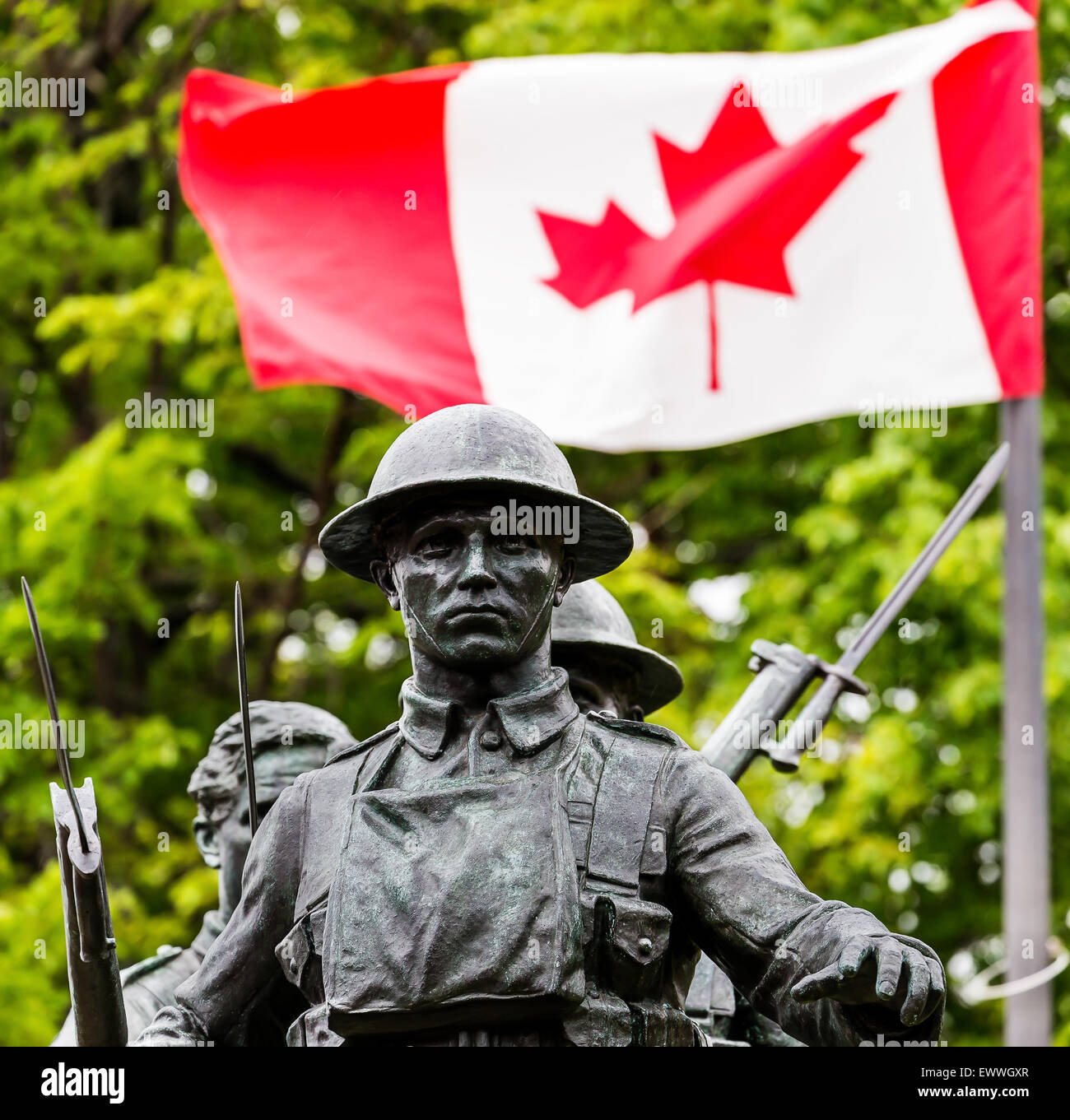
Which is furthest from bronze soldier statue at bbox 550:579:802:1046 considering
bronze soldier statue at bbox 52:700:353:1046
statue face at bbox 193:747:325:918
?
statue face at bbox 193:747:325:918

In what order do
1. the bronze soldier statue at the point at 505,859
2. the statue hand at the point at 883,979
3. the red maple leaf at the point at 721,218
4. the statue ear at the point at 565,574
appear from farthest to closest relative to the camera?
the red maple leaf at the point at 721,218 < the statue ear at the point at 565,574 < the bronze soldier statue at the point at 505,859 < the statue hand at the point at 883,979

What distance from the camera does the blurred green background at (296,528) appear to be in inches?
539

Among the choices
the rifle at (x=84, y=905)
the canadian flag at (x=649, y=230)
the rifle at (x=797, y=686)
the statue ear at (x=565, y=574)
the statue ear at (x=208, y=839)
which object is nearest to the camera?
the rifle at (x=84, y=905)

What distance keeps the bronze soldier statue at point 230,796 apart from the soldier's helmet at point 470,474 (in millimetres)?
2098

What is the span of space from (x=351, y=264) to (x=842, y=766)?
15.7 ft

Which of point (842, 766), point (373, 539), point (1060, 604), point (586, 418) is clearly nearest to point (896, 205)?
point (586, 418)

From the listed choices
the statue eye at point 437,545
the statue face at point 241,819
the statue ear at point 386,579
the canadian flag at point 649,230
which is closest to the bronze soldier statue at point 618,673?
the statue face at point 241,819

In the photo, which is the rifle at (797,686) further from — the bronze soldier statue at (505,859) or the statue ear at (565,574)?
the bronze soldier statue at (505,859)

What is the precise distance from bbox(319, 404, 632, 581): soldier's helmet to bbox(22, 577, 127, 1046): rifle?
28.1 inches

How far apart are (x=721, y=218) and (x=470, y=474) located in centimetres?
669

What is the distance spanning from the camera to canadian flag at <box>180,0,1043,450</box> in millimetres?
10562

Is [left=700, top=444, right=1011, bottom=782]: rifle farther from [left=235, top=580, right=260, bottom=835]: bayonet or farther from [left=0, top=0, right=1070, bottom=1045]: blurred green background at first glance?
[left=0, top=0, right=1070, bottom=1045]: blurred green background

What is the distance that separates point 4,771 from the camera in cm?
1422
